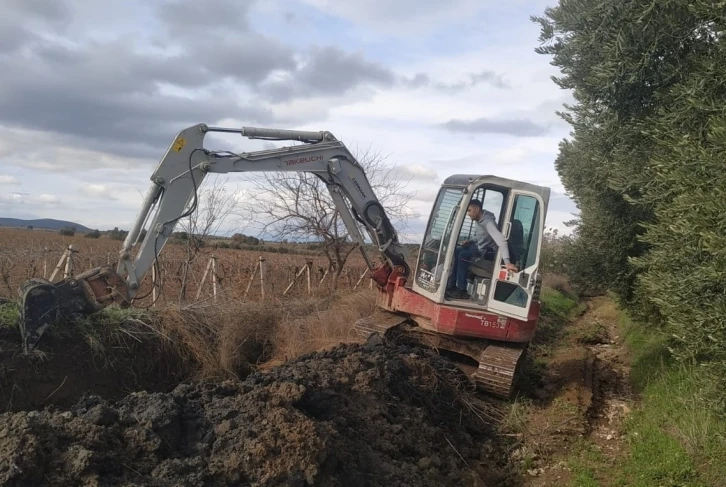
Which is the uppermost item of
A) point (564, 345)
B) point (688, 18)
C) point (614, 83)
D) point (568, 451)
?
point (688, 18)

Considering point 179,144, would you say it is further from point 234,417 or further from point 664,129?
Result: point 664,129

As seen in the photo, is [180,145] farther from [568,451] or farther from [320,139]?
[568,451]

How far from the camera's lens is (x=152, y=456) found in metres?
4.35

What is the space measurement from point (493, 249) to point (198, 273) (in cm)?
834

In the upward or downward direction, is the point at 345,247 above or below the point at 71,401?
above

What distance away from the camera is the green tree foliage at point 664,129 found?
20.6 ft

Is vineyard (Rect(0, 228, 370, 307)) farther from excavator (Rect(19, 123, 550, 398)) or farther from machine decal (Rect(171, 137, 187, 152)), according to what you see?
machine decal (Rect(171, 137, 187, 152))

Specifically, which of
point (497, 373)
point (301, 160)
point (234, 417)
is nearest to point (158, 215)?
point (301, 160)

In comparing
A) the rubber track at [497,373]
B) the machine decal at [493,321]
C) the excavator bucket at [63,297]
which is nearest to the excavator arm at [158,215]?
the excavator bucket at [63,297]

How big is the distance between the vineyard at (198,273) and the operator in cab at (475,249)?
4.20 meters

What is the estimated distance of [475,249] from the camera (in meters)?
9.01

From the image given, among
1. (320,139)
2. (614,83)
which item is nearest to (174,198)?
(320,139)

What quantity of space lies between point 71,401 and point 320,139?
185 inches

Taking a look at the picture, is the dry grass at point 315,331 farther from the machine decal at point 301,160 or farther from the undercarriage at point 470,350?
the machine decal at point 301,160
